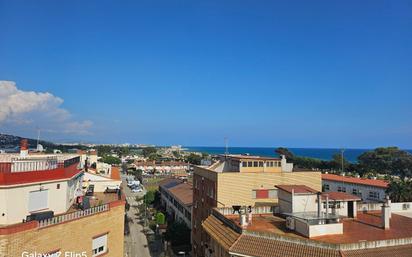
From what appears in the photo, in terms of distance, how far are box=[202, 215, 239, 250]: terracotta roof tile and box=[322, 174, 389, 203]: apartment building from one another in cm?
3803

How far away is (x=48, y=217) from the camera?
19.1 metres

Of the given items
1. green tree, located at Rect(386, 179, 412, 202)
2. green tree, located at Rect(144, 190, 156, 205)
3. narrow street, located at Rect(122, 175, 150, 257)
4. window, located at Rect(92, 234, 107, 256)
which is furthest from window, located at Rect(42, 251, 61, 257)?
green tree, located at Rect(144, 190, 156, 205)

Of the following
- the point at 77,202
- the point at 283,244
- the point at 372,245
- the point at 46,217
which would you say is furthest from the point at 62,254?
the point at 372,245

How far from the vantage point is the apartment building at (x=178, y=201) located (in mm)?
53719

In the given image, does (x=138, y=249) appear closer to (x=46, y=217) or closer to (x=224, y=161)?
(x=224, y=161)

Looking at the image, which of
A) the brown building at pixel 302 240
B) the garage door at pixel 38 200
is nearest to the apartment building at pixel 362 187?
the brown building at pixel 302 240

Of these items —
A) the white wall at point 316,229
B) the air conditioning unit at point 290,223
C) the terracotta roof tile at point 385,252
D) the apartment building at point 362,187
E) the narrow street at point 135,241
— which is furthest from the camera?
the apartment building at point 362,187

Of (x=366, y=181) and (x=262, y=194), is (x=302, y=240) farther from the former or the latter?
(x=366, y=181)

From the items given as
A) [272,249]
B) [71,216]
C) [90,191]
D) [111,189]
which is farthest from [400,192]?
[71,216]

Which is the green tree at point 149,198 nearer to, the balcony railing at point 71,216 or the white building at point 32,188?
the white building at point 32,188

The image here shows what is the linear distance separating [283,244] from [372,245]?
4686mm

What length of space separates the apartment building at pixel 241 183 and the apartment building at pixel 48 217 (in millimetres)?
13390

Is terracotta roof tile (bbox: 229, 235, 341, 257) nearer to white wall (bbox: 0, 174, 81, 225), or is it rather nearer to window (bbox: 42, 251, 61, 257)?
window (bbox: 42, 251, 61, 257)

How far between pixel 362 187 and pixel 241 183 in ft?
113
